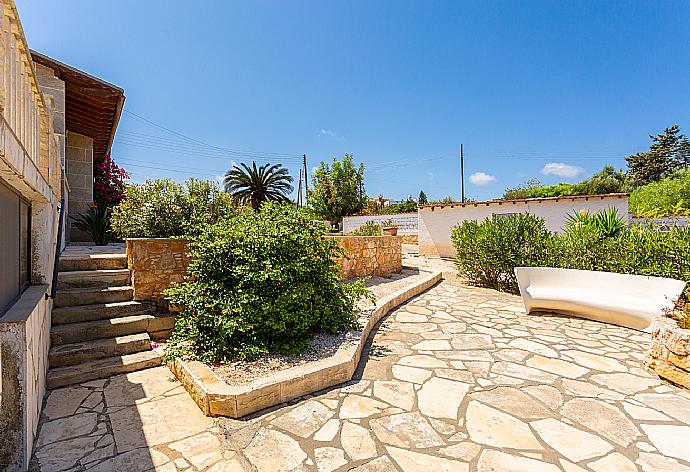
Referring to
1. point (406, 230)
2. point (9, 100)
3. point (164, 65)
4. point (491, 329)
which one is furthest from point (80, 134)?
point (406, 230)

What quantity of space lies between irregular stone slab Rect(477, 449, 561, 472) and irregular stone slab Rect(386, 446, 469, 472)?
129 mm

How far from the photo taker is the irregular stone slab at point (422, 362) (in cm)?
373

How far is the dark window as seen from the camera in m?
2.18

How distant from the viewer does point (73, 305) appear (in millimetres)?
4109

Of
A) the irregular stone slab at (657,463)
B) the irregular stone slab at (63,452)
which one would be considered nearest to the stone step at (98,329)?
the irregular stone slab at (63,452)

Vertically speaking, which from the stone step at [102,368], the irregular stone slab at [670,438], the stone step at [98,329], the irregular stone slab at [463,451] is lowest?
the irregular stone slab at [670,438]

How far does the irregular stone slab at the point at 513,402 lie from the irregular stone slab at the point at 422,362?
0.67m

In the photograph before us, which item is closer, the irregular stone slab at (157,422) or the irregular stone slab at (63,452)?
the irregular stone slab at (63,452)

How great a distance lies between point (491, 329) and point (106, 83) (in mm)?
8531

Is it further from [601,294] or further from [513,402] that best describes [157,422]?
[601,294]

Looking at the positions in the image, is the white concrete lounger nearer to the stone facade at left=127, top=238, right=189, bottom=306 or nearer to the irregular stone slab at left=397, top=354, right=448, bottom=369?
the irregular stone slab at left=397, top=354, right=448, bottom=369

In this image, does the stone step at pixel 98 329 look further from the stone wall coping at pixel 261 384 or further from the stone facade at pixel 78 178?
the stone facade at pixel 78 178

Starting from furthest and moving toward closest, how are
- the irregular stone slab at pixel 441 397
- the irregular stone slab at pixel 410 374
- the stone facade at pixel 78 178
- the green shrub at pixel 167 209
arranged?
the stone facade at pixel 78 178 < the green shrub at pixel 167 209 < the irregular stone slab at pixel 410 374 < the irregular stone slab at pixel 441 397

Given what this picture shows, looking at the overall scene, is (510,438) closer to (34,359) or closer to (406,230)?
(34,359)
